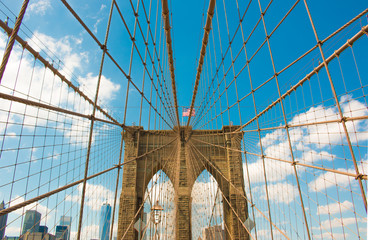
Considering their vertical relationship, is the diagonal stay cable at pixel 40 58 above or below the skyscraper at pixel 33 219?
above

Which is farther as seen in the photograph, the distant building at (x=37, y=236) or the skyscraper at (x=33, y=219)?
the distant building at (x=37, y=236)

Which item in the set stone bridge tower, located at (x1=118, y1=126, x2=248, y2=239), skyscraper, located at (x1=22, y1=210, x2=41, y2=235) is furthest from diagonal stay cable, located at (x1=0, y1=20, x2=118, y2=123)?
stone bridge tower, located at (x1=118, y1=126, x2=248, y2=239)

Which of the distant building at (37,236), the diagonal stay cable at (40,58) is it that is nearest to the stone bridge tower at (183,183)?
the diagonal stay cable at (40,58)

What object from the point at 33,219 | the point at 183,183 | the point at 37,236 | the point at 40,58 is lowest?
the point at 37,236

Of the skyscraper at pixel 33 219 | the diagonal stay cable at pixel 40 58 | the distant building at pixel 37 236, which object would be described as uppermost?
the diagonal stay cable at pixel 40 58

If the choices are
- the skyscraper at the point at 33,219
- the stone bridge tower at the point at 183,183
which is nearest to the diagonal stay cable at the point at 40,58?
the skyscraper at the point at 33,219

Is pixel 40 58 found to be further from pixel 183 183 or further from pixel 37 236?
pixel 183 183

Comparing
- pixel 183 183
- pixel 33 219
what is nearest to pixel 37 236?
pixel 33 219

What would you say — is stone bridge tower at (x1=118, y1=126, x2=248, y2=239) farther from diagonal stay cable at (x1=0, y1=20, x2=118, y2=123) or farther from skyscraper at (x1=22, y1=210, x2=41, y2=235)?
skyscraper at (x1=22, y1=210, x2=41, y2=235)

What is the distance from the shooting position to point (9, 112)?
3129mm

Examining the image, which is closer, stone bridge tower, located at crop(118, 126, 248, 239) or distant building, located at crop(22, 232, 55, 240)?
distant building, located at crop(22, 232, 55, 240)

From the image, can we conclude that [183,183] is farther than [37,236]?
Yes

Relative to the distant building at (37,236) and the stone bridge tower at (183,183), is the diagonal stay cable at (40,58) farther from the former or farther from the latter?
the stone bridge tower at (183,183)

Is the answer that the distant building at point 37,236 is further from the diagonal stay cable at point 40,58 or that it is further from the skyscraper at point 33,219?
the diagonal stay cable at point 40,58
